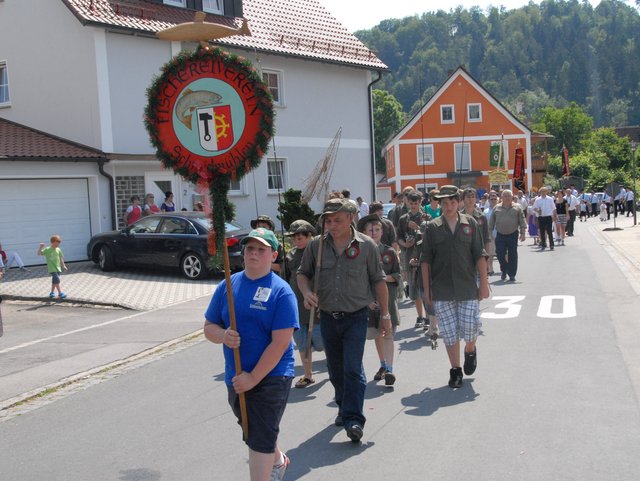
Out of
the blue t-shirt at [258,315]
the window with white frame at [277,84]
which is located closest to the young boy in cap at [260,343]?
the blue t-shirt at [258,315]

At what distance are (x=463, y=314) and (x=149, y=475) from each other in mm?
3371

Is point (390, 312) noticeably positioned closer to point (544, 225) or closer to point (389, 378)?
point (389, 378)

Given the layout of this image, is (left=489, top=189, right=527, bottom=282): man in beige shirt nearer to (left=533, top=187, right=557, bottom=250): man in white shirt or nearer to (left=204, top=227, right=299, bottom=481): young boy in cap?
(left=533, top=187, right=557, bottom=250): man in white shirt

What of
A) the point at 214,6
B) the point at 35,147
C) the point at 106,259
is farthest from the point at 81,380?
the point at 214,6

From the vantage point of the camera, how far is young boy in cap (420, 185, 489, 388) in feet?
24.0

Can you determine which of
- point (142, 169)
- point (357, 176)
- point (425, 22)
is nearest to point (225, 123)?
point (142, 169)

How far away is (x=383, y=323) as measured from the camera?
6535mm

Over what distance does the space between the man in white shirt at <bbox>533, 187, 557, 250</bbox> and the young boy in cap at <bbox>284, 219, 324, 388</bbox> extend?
14.7m

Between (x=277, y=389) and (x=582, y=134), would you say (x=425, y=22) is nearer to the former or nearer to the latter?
(x=582, y=134)

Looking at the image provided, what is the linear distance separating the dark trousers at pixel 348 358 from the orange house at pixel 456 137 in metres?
52.7

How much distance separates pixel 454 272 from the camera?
7324mm

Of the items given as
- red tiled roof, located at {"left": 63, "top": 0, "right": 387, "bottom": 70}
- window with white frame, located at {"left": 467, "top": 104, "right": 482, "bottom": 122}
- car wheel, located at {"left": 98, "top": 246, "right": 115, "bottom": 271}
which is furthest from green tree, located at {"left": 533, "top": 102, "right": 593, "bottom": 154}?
car wheel, located at {"left": 98, "top": 246, "right": 115, "bottom": 271}

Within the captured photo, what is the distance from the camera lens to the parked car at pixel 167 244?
17219mm

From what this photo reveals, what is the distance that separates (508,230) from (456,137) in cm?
4478
